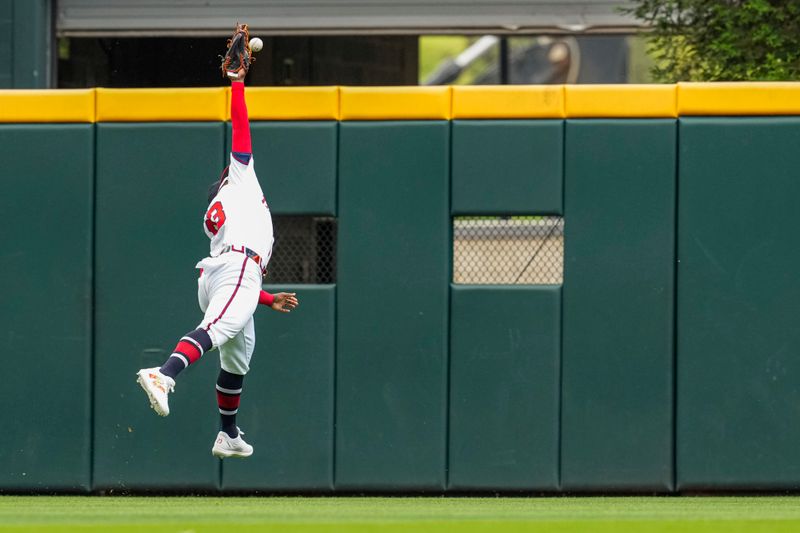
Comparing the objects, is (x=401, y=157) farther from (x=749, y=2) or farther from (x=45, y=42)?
(x=45, y=42)

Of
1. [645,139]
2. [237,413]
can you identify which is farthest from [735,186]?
[237,413]

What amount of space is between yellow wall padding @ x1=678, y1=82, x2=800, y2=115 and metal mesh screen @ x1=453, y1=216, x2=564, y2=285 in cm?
114

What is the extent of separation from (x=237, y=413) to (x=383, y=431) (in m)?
0.89

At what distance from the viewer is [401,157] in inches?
318

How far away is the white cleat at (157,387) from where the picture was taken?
254 inches

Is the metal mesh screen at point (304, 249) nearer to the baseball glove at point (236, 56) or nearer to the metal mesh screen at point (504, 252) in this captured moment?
the metal mesh screen at point (504, 252)

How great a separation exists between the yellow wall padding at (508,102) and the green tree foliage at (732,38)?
190 centimetres

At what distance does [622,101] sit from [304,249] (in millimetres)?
2129

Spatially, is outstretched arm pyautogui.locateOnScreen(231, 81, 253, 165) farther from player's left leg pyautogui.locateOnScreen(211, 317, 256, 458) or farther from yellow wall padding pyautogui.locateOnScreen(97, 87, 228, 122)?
yellow wall padding pyautogui.locateOnScreen(97, 87, 228, 122)

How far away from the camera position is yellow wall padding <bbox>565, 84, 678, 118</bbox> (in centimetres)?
800


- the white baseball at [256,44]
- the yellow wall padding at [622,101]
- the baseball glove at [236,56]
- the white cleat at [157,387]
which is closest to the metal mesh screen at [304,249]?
the baseball glove at [236,56]

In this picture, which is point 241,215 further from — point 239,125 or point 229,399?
point 229,399

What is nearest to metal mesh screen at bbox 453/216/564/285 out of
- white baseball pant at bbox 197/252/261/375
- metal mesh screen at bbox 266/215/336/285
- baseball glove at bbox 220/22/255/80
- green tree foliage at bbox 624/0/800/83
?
metal mesh screen at bbox 266/215/336/285
